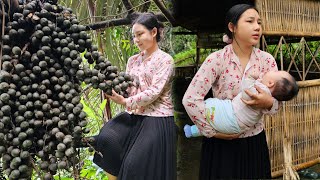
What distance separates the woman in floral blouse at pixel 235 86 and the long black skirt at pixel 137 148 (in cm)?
13

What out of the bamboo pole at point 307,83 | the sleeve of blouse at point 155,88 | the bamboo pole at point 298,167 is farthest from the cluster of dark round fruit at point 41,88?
the bamboo pole at point 307,83

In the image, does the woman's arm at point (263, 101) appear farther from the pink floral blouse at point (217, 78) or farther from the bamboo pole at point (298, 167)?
the bamboo pole at point (298, 167)

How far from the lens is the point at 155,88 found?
1029 millimetres

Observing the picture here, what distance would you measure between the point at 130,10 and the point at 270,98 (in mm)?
612

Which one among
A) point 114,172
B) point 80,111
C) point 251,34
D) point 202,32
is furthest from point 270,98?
point 202,32

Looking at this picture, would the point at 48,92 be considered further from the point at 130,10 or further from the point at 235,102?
the point at 130,10

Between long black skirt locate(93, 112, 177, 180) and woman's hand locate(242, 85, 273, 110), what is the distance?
0.27 m

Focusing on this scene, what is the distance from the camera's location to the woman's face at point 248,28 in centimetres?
106

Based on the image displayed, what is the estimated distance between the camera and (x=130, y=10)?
1294 millimetres

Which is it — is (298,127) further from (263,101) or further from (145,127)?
(145,127)

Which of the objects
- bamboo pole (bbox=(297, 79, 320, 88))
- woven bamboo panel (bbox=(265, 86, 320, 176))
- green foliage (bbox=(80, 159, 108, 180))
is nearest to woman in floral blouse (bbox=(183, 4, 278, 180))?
green foliage (bbox=(80, 159, 108, 180))

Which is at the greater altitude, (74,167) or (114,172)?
(74,167)

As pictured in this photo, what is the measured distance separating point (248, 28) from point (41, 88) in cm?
71

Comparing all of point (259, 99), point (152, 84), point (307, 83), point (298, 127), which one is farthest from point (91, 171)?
point (307, 83)
